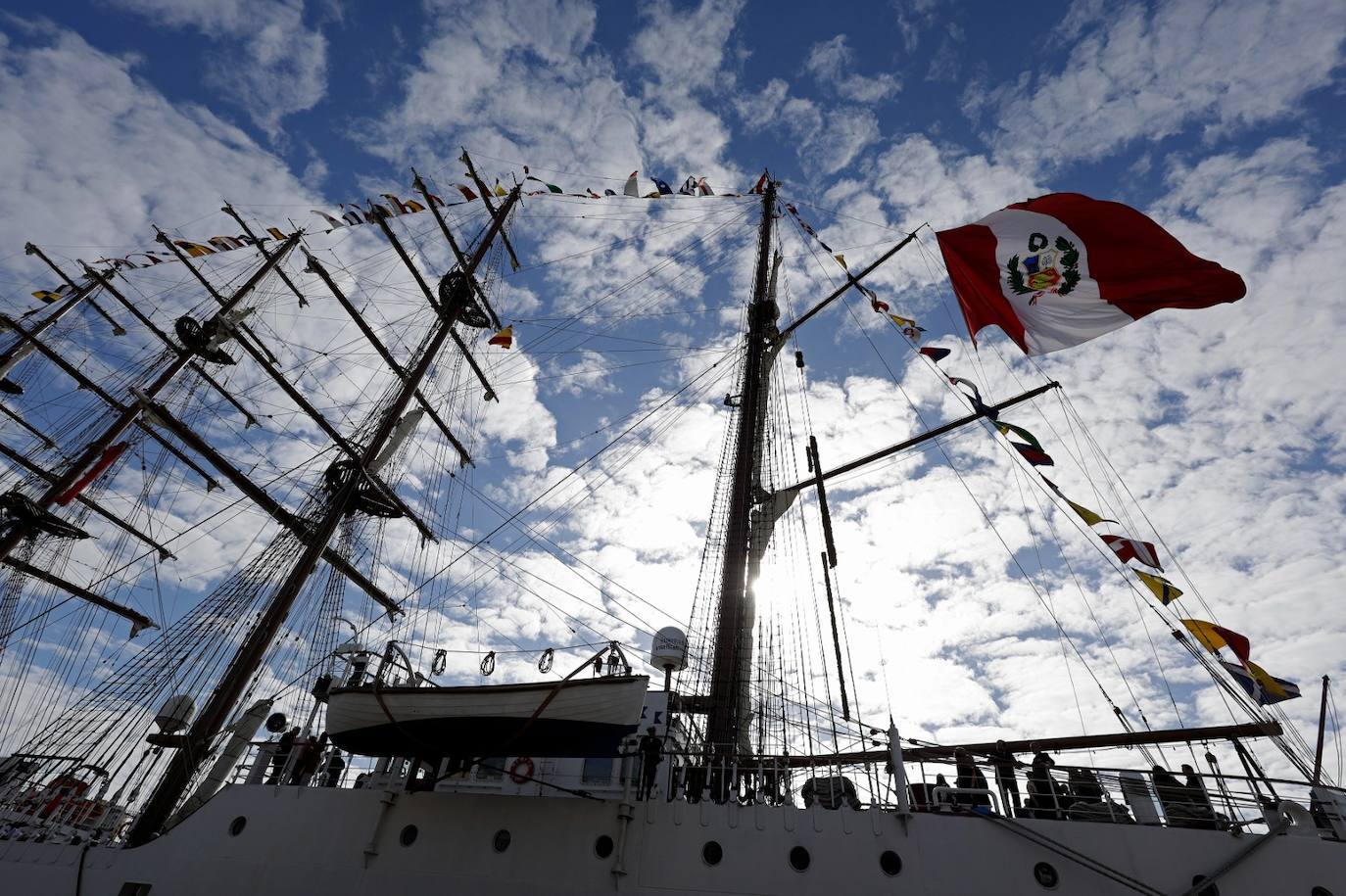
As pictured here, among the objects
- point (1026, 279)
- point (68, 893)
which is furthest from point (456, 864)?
point (1026, 279)

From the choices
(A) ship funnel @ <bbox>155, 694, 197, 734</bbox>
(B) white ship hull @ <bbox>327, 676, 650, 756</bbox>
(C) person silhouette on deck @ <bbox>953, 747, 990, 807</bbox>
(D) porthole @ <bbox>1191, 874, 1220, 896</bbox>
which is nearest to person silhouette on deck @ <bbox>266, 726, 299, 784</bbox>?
(B) white ship hull @ <bbox>327, 676, 650, 756</bbox>

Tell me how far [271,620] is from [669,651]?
10.2 m

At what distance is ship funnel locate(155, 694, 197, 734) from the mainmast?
11.9 m

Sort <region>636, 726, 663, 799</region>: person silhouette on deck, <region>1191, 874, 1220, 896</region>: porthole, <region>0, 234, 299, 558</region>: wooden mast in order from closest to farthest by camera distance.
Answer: <region>1191, 874, 1220, 896</region>: porthole < <region>636, 726, 663, 799</region>: person silhouette on deck < <region>0, 234, 299, 558</region>: wooden mast

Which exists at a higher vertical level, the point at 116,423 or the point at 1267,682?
the point at 116,423

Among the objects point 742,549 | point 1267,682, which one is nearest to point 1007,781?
point 1267,682

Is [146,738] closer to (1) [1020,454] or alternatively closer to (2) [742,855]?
(2) [742,855]

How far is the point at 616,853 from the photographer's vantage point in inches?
342

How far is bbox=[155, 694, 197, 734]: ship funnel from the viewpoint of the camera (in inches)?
538

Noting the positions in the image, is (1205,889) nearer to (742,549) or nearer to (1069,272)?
(742,549)

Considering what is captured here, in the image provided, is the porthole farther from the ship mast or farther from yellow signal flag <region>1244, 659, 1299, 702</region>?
the ship mast

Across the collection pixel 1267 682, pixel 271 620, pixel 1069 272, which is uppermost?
pixel 1069 272

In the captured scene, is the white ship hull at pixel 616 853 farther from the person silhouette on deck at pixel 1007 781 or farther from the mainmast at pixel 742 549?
the mainmast at pixel 742 549

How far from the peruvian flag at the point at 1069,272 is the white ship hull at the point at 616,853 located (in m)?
7.84
